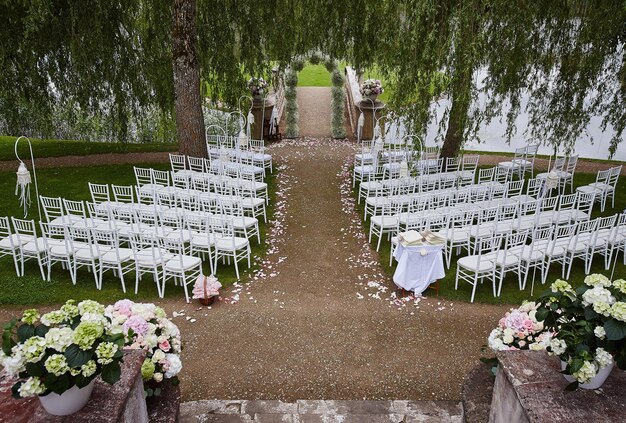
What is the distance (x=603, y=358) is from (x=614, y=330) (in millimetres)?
189

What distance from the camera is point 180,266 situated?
306 inches

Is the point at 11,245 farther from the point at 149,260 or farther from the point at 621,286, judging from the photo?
the point at 621,286

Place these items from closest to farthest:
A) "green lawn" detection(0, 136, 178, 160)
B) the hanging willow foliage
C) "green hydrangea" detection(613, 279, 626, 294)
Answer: "green hydrangea" detection(613, 279, 626, 294), the hanging willow foliage, "green lawn" detection(0, 136, 178, 160)

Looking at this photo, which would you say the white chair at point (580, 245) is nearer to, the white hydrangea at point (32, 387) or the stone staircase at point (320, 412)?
the stone staircase at point (320, 412)

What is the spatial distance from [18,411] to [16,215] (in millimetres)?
9205

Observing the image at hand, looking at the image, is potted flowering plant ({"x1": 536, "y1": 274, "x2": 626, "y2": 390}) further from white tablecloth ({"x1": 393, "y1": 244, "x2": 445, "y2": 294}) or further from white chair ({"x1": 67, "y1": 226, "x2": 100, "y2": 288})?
white chair ({"x1": 67, "y1": 226, "x2": 100, "y2": 288})

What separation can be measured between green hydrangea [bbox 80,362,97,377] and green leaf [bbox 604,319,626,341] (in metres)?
3.14

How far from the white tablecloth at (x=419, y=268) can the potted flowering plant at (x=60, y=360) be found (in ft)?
18.3

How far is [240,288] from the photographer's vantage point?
8.20 m

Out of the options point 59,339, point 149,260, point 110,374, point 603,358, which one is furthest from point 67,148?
point 603,358

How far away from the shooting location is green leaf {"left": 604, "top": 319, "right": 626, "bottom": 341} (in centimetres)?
315

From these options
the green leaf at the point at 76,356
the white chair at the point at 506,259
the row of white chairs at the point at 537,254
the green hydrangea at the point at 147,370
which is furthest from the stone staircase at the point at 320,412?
the white chair at the point at 506,259

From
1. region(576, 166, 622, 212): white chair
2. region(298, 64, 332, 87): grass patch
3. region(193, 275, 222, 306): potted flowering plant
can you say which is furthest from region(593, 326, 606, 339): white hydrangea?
region(298, 64, 332, 87): grass patch

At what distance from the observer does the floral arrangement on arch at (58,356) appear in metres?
2.86
